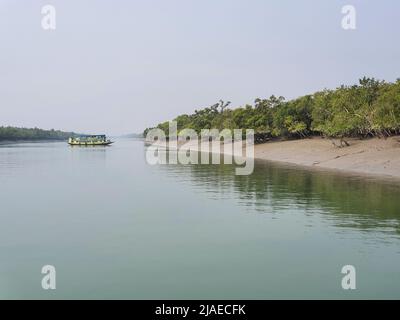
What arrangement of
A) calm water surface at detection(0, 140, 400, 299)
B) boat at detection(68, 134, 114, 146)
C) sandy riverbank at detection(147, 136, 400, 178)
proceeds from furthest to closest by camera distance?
boat at detection(68, 134, 114, 146) < sandy riverbank at detection(147, 136, 400, 178) < calm water surface at detection(0, 140, 400, 299)

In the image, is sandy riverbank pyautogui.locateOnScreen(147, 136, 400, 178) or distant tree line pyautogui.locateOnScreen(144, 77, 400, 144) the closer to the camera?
sandy riverbank pyautogui.locateOnScreen(147, 136, 400, 178)

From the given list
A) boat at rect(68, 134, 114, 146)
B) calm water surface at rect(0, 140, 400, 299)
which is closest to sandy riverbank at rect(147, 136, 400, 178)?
calm water surface at rect(0, 140, 400, 299)

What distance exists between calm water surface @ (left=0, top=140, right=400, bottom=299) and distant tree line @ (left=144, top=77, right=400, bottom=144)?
A: 23549 millimetres

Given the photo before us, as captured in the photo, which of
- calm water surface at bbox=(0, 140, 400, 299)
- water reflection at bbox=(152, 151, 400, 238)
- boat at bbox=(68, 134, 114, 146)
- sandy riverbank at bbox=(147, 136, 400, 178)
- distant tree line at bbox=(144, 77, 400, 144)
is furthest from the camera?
boat at bbox=(68, 134, 114, 146)

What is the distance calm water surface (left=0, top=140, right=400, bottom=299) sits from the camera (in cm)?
1459

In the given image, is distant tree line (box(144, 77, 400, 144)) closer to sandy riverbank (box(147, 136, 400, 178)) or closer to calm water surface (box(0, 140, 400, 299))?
sandy riverbank (box(147, 136, 400, 178))

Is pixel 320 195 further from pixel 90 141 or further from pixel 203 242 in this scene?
pixel 90 141

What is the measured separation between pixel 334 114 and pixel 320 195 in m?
40.7

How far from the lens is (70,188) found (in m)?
39.4

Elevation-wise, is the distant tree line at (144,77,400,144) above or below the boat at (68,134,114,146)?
above

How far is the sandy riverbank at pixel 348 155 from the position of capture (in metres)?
49.0

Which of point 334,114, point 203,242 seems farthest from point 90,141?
point 203,242

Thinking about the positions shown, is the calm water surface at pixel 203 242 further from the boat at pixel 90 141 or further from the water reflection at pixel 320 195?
the boat at pixel 90 141

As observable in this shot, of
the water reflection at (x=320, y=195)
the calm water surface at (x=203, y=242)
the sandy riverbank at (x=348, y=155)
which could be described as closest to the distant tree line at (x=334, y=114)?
the sandy riverbank at (x=348, y=155)
